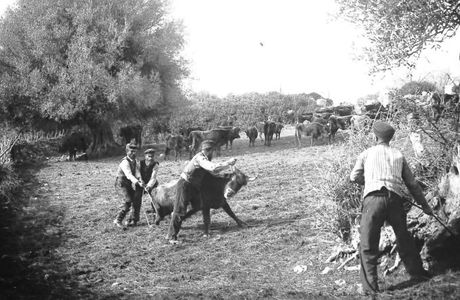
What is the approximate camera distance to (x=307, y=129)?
23344mm

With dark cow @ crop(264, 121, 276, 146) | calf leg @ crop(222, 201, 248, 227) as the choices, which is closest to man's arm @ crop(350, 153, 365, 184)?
calf leg @ crop(222, 201, 248, 227)

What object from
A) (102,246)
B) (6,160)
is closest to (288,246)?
(102,246)

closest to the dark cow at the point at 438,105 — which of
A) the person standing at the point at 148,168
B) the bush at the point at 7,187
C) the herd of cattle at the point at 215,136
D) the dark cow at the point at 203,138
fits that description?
the person standing at the point at 148,168

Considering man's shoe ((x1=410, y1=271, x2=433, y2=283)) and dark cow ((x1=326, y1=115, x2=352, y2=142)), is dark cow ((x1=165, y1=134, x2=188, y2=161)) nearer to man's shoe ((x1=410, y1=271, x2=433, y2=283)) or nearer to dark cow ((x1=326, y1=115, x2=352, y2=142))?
dark cow ((x1=326, y1=115, x2=352, y2=142))

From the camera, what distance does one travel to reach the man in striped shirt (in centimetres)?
625

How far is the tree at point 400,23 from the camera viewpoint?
10.2 m

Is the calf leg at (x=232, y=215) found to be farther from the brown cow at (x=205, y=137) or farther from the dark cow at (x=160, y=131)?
the dark cow at (x=160, y=131)

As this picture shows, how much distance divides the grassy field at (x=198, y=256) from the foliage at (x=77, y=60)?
33.7 ft

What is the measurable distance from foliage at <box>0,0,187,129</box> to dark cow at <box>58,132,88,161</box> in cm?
86

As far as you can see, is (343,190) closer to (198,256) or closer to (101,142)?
(198,256)

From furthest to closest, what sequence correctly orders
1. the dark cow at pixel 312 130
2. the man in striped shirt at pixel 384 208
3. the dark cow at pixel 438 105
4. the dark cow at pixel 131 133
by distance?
the dark cow at pixel 131 133
the dark cow at pixel 312 130
the dark cow at pixel 438 105
the man in striped shirt at pixel 384 208

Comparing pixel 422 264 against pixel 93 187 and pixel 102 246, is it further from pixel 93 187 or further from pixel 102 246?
pixel 93 187

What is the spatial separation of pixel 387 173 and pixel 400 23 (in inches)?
221

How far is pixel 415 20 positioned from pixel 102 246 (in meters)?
7.62
